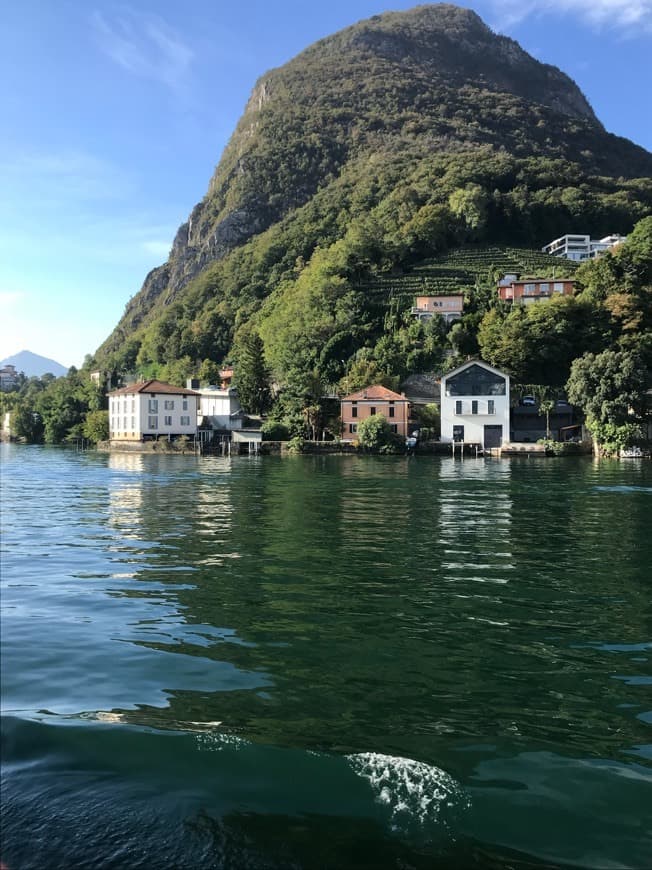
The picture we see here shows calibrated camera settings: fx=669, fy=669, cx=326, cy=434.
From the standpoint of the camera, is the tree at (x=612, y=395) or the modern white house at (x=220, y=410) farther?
the modern white house at (x=220, y=410)

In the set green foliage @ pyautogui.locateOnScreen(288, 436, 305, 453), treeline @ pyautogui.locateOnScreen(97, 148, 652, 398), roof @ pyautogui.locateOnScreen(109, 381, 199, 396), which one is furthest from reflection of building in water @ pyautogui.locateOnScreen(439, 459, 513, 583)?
treeline @ pyautogui.locateOnScreen(97, 148, 652, 398)

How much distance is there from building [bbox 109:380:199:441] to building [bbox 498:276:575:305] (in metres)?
46.9

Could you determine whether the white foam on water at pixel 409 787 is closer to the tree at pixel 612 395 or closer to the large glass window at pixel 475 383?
the tree at pixel 612 395

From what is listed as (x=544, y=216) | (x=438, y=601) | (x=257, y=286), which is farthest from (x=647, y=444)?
(x=257, y=286)

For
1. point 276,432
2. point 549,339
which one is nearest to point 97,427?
point 276,432

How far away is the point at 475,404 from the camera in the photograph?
71250 mm

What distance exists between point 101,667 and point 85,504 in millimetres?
19685

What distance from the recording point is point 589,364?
216ft

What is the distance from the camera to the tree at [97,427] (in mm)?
95812

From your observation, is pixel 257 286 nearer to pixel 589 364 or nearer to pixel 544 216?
pixel 544 216

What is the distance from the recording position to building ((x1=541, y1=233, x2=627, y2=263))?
425 feet

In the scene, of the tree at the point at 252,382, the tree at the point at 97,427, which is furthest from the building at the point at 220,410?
the tree at the point at 97,427

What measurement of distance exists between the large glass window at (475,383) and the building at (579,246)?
226 ft

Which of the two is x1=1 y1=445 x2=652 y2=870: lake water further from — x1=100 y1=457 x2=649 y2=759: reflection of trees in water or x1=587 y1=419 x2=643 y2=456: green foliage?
x1=587 y1=419 x2=643 y2=456: green foliage
